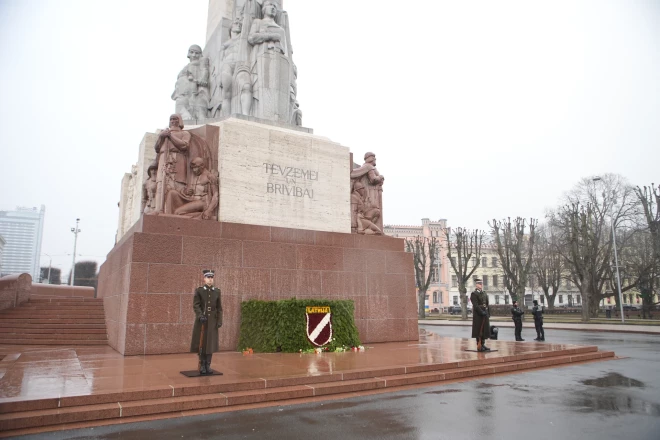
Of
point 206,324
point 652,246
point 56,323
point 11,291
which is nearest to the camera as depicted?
point 206,324

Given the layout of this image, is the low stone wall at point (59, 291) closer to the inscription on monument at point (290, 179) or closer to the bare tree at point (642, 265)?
the inscription on monument at point (290, 179)

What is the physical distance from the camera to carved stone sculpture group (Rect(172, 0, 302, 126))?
15.5 metres

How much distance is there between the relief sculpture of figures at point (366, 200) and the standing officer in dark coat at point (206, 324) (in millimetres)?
7384

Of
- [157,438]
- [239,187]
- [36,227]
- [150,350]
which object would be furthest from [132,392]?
[36,227]

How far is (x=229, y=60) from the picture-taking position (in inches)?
640

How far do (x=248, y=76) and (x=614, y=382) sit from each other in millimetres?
13252

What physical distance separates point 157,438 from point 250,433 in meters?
1.00

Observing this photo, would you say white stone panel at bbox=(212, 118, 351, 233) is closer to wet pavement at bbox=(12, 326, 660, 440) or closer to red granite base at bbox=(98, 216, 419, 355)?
red granite base at bbox=(98, 216, 419, 355)

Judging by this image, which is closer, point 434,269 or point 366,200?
point 366,200

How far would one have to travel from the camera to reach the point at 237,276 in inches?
465

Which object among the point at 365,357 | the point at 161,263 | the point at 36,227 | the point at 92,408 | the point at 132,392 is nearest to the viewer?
the point at 92,408

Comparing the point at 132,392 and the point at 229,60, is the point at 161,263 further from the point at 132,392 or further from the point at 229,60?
the point at 229,60

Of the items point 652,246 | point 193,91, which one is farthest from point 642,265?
point 193,91

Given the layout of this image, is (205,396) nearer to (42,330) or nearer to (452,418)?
(452,418)
